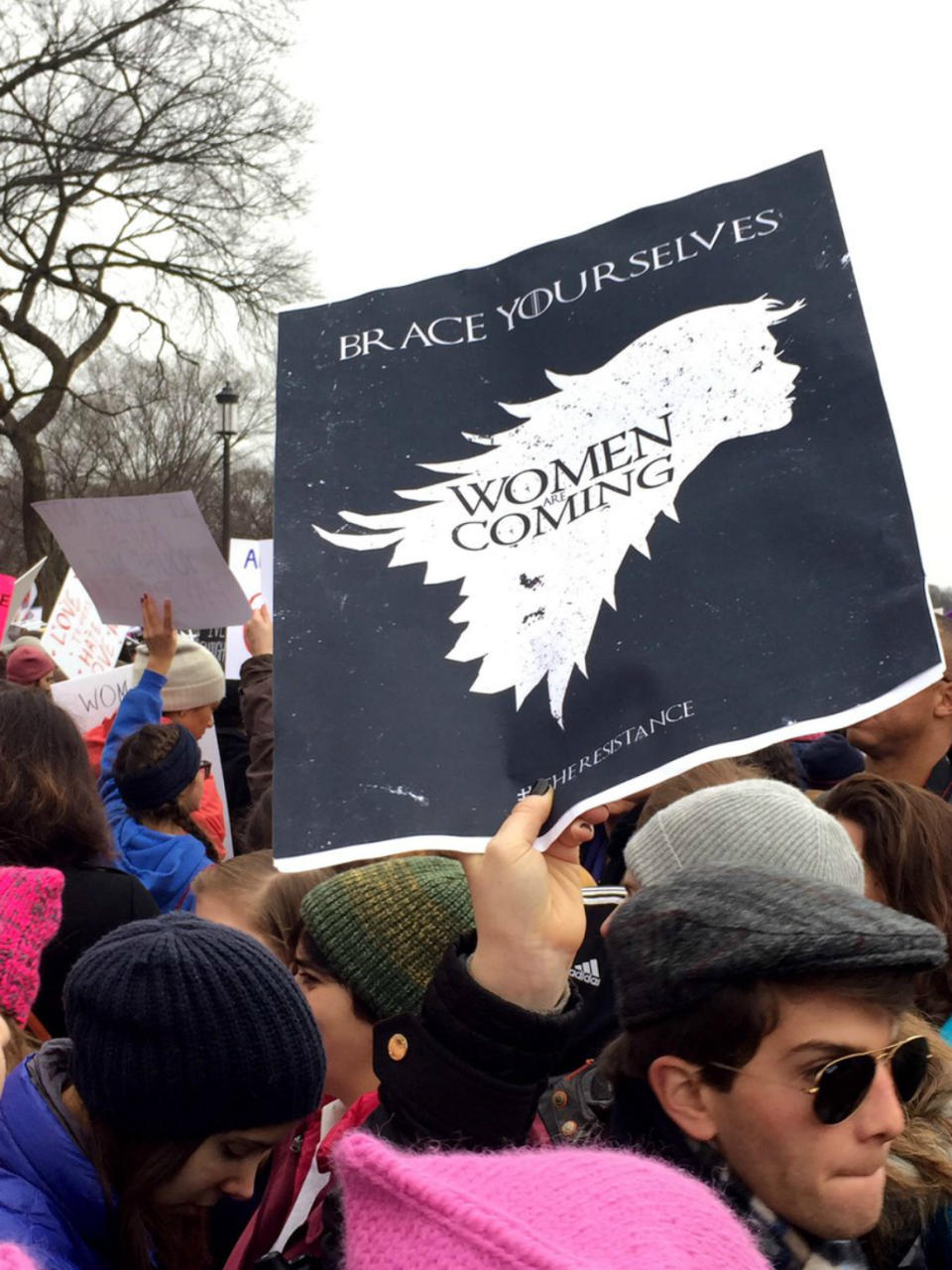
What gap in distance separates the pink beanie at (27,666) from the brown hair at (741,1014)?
5058 mm

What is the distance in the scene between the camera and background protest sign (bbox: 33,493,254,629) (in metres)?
5.19

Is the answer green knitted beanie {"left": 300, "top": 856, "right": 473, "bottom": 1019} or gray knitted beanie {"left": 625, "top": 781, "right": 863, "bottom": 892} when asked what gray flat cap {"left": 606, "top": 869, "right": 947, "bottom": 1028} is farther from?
green knitted beanie {"left": 300, "top": 856, "right": 473, "bottom": 1019}

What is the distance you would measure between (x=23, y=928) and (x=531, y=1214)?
4.29 ft

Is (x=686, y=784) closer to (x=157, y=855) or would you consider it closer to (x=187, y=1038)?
(x=157, y=855)

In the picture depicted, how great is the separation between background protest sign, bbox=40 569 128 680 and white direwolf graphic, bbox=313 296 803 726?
A: 6.20 metres

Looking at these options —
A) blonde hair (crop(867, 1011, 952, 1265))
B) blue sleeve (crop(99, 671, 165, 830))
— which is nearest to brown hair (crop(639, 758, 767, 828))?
blonde hair (crop(867, 1011, 952, 1265))

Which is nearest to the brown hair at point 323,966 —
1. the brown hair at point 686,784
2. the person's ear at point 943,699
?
the brown hair at point 686,784

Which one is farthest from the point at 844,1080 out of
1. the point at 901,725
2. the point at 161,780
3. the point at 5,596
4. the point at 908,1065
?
the point at 5,596

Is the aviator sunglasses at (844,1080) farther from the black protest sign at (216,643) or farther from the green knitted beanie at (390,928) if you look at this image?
the black protest sign at (216,643)

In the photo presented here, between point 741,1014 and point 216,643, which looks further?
point 216,643

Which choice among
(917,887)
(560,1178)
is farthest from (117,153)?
(560,1178)

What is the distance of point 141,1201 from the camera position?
1.88m

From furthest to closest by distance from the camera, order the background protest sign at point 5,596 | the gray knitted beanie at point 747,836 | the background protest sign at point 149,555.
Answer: the background protest sign at point 5,596 < the background protest sign at point 149,555 < the gray knitted beanie at point 747,836

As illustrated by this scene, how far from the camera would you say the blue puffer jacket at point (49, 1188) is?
5.78ft
